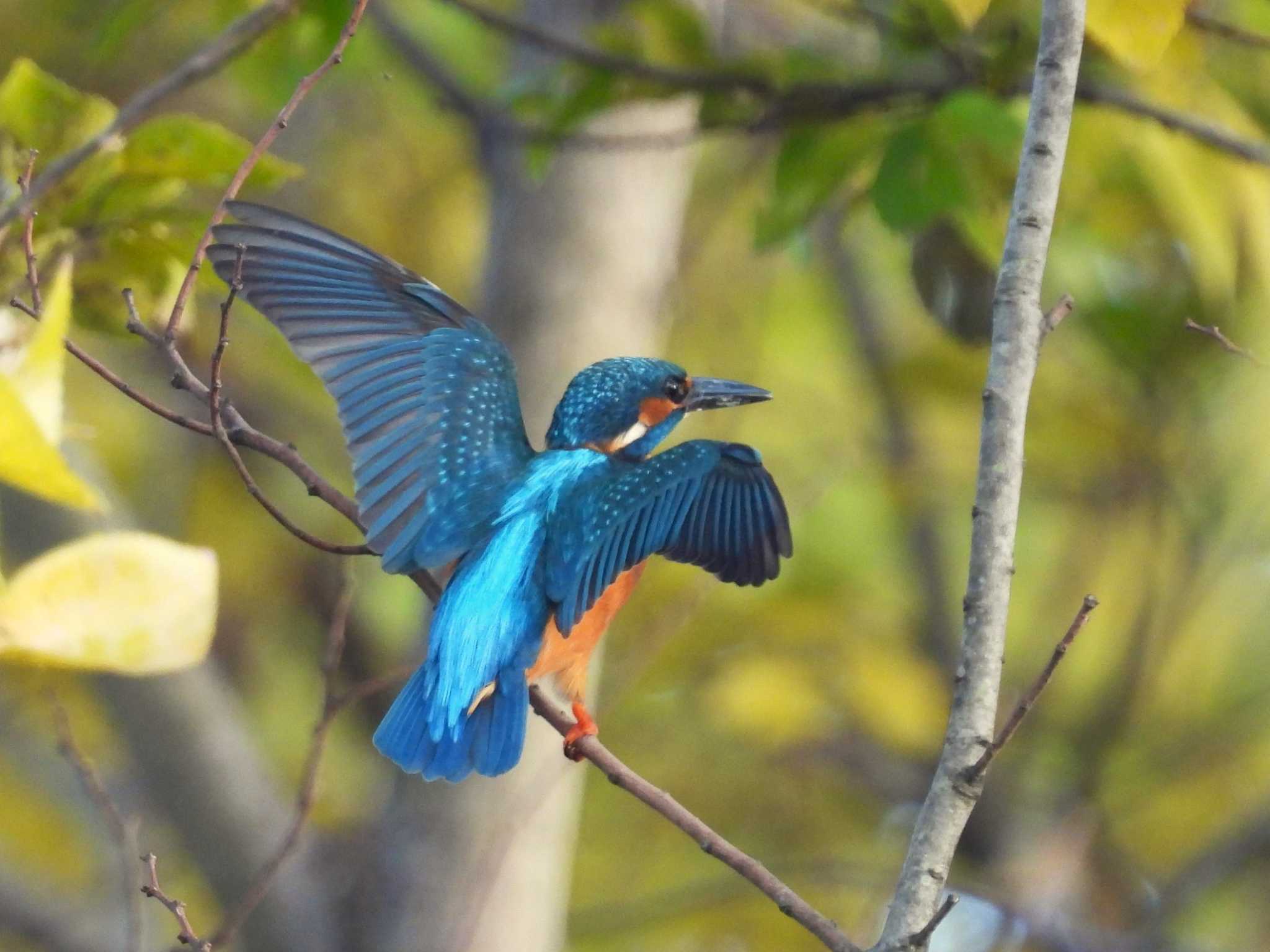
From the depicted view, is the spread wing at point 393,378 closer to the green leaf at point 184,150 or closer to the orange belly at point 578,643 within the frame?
the green leaf at point 184,150

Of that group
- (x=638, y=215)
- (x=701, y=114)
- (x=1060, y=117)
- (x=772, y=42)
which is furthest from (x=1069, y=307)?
(x=772, y=42)

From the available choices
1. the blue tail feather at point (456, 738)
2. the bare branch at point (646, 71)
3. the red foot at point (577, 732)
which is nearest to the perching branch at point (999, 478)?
the red foot at point (577, 732)

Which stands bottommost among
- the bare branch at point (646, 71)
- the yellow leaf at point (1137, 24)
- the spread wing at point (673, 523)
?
the spread wing at point (673, 523)

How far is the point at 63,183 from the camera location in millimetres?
1996

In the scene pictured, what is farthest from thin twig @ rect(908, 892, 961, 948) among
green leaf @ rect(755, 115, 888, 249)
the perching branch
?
green leaf @ rect(755, 115, 888, 249)

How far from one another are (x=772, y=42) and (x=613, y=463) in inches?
97.7

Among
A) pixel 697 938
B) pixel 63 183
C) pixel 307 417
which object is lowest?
pixel 697 938

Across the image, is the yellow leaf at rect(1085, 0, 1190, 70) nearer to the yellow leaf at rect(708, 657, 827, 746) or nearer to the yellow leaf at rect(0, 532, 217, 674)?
the yellow leaf at rect(0, 532, 217, 674)

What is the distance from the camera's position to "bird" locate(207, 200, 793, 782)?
77.2 inches

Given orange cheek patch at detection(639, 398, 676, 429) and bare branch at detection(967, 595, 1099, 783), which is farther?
orange cheek patch at detection(639, 398, 676, 429)

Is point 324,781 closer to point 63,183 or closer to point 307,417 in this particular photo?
point 307,417

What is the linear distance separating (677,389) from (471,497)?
20.3 inches

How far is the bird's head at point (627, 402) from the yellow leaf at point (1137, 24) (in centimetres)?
83

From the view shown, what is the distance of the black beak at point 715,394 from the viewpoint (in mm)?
2506
